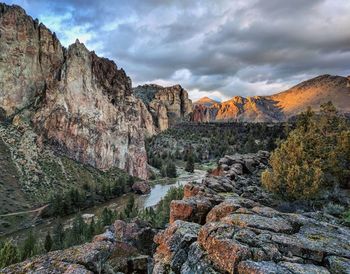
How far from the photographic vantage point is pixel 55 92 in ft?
558

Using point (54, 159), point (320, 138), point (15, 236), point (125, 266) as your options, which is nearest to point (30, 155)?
point (54, 159)

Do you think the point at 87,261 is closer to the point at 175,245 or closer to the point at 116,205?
the point at 175,245

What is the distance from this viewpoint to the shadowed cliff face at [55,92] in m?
166

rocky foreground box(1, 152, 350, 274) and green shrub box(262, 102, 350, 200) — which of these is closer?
rocky foreground box(1, 152, 350, 274)

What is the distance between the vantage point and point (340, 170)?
4822 cm

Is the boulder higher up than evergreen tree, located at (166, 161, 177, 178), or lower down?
higher up

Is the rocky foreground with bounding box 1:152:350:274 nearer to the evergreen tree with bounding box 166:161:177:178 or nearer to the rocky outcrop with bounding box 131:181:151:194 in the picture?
the rocky outcrop with bounding box 131:181:151:194

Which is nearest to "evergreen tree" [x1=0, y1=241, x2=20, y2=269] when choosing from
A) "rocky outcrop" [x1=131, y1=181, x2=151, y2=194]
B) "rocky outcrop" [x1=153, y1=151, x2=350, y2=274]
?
"rocky outcrop" [x1=153, y1=151, x2=350, y2=274]

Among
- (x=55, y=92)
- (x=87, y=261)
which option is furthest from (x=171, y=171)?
(x=87, y=261)

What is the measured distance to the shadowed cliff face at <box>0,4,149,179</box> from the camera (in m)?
166

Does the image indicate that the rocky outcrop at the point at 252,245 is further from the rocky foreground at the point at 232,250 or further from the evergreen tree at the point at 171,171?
the evergreen tree at the point at 171,171

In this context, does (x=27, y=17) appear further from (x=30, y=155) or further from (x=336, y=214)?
(x=336, y=214)

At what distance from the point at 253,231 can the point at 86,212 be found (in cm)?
10486

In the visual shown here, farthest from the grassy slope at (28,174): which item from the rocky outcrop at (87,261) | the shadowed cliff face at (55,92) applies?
the rocky outcrop at (87,261)
